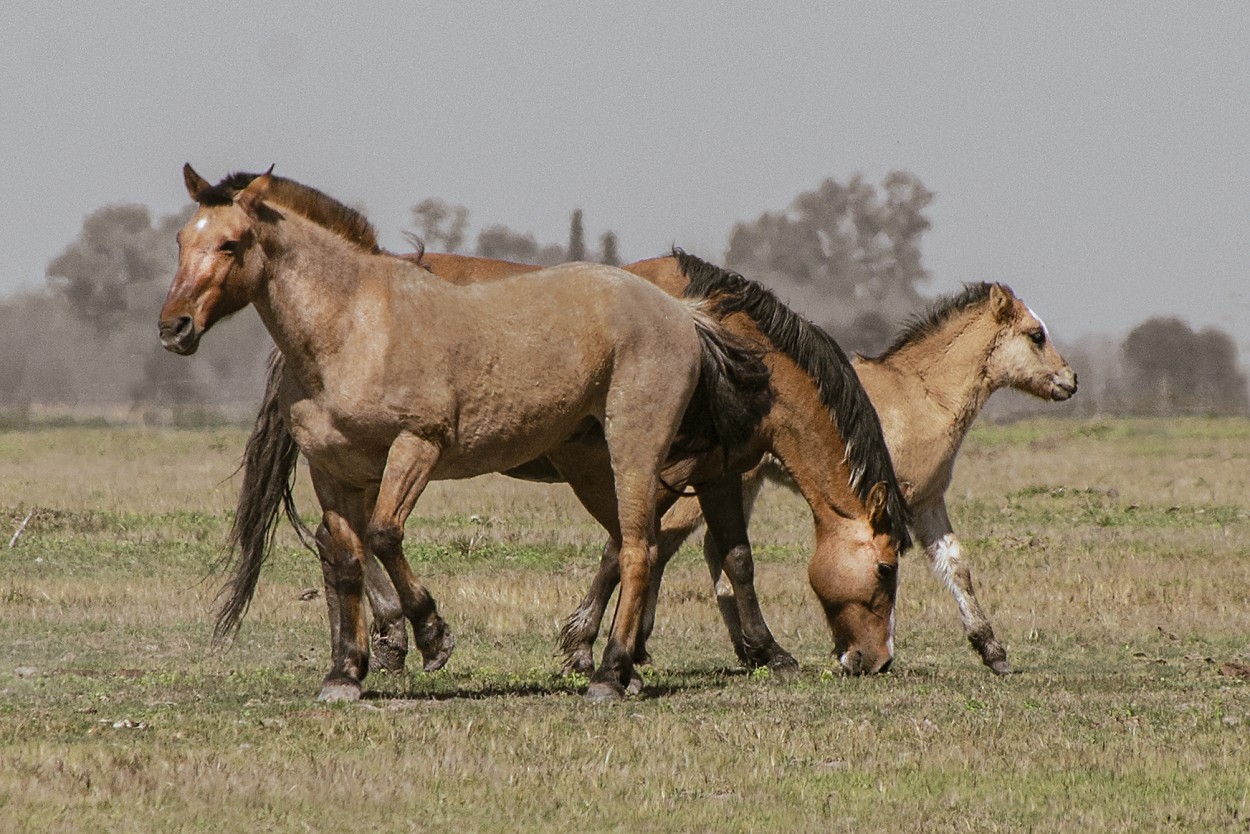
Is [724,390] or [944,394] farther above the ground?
[944,394]

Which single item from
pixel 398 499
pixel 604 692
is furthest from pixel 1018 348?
pixel 398 499

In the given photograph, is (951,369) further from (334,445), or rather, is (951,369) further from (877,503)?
(334,445)

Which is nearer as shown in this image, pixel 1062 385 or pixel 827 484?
pixel 827 484

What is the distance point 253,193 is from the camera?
8.02m

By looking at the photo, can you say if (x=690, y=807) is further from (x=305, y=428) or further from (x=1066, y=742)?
(x=305, y=428)

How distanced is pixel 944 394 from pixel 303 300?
5002mm

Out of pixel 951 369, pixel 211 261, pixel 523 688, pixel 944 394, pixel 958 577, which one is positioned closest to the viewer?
pixel 211 261

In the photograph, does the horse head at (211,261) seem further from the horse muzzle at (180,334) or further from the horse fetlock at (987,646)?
the horse fetlock at (987,646)

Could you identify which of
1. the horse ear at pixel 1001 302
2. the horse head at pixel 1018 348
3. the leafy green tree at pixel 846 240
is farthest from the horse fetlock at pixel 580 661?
the leafy green tree at pixel 846 240

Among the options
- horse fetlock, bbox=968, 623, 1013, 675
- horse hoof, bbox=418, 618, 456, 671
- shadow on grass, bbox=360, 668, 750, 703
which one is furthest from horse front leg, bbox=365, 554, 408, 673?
horse fetlock, bbox=968, 623, 1013, 675

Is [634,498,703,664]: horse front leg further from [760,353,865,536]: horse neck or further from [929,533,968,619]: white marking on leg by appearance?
[929,533,968,619]: white marking on leg

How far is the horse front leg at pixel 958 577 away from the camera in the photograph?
10570 mm

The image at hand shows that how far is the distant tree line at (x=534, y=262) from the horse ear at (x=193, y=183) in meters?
32.9

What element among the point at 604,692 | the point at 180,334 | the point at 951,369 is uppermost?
the point at 951,369
